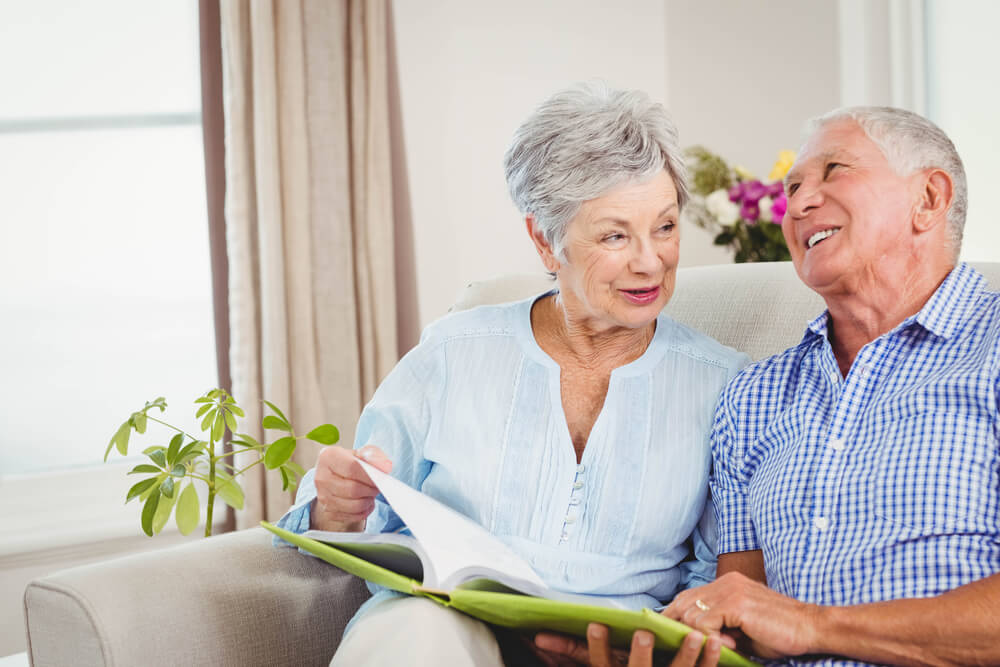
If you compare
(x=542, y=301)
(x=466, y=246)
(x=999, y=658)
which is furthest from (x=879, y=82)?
(x=999, y=658)

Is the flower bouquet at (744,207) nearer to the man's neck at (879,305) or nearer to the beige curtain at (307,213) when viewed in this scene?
the beige curtain at (307,213)

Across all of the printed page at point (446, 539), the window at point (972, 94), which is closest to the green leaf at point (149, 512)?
the printed page at point (446, 539)

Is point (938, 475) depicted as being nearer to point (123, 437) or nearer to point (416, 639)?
point (416, 639)

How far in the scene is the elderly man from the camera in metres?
1.08

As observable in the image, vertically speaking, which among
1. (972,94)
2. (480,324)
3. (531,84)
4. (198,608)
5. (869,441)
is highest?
(531,84)

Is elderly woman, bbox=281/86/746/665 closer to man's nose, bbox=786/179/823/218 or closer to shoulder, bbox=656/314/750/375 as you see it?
shoulder, bbox=656/314/750/375

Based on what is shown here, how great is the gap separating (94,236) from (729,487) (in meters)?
2.03

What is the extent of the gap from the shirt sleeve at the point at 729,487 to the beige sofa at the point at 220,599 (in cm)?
23

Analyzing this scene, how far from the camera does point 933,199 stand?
1.27 m

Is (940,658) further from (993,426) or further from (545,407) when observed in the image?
(545,407)

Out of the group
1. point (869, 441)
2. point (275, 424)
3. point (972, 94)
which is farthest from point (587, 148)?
point (972, 94)

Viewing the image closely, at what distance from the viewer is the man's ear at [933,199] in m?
1.27

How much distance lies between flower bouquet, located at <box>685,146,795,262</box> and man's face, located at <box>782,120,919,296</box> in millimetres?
953

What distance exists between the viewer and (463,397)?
1.44 metres
